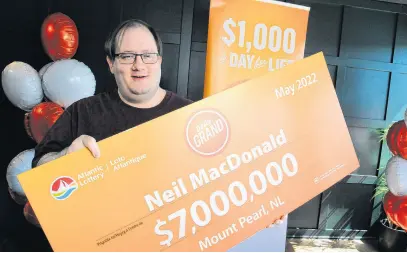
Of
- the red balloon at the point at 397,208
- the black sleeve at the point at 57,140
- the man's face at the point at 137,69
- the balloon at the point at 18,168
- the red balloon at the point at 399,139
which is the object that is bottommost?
the red balloon at the point at 397,208

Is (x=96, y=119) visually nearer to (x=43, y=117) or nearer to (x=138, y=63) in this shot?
(x=138, y=63)

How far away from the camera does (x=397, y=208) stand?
2.75 m

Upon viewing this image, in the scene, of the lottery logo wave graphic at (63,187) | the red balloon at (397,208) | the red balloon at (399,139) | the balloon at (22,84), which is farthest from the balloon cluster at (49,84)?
the red balloon at (397,208)

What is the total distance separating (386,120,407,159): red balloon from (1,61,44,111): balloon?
2.54m

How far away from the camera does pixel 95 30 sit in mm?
2689

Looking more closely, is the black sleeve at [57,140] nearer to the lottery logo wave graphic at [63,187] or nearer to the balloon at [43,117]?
the lottery logo wave graphic at [63,187]

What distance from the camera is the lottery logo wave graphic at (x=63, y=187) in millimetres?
1069

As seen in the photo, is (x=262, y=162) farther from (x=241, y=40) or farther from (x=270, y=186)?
(x=241, y=40)

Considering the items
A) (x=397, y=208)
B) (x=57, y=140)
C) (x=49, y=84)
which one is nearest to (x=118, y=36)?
(x=57, y=140)

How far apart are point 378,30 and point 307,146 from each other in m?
2.41

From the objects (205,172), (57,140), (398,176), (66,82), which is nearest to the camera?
(205,172)

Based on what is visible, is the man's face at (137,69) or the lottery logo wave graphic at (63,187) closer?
the lottery logo wave graphic at (63,187)

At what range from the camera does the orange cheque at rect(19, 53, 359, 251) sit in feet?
3.61

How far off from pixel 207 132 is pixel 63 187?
477 mm
